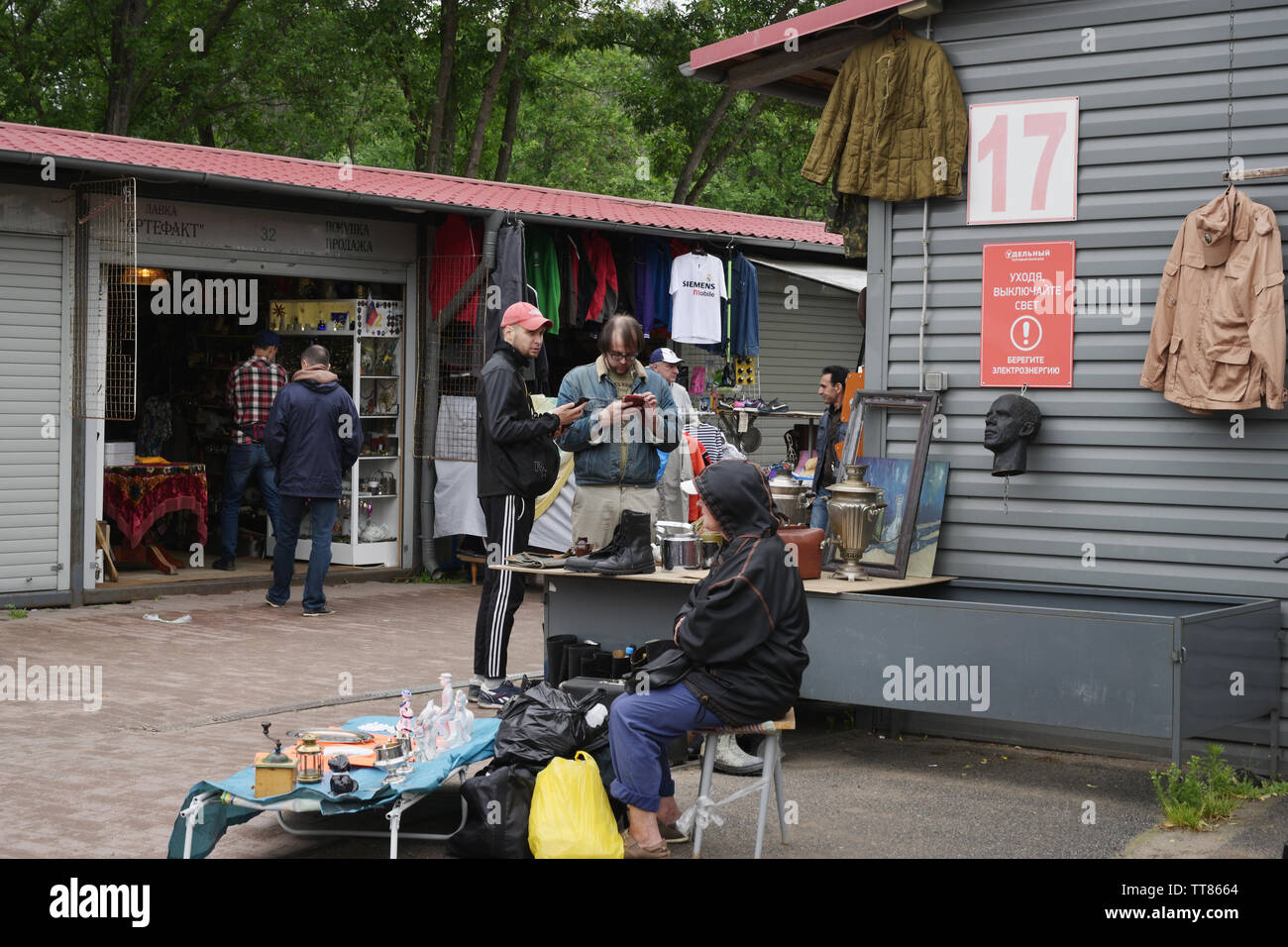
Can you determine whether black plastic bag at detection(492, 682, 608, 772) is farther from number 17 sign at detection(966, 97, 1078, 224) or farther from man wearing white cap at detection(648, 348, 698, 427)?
man wearing white cap at detection(648, 348, 698, 427)

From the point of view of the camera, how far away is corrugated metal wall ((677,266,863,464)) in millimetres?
18109

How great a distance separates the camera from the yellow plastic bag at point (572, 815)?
5418 millimetres

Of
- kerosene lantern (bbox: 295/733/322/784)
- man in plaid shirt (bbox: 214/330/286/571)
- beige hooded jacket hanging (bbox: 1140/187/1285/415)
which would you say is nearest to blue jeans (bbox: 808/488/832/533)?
beige hooded jacket hanging (bbox: 1140/187/1285/415)

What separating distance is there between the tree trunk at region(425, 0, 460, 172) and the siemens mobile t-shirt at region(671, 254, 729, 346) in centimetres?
917

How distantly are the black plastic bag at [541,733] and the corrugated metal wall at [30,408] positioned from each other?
23.4 ft

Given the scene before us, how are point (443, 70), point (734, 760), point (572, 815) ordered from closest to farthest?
point (572, 815) → point (734, 760) → point (443, 70)

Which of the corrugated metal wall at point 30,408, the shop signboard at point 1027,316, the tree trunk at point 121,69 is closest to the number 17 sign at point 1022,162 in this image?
the shop signboard at point 1027,316

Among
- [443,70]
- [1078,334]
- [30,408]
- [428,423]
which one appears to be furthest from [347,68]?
[1078,334]

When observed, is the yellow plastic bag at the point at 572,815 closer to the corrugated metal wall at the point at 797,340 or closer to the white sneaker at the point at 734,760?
the white sneaker at the point at 734,760

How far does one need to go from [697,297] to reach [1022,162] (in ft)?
25.0

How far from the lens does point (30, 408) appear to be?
11930 millimetres

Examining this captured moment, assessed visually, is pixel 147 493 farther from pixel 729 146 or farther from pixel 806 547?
A: pixel 729 146

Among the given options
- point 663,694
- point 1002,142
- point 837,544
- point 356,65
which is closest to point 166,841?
point 663,694
